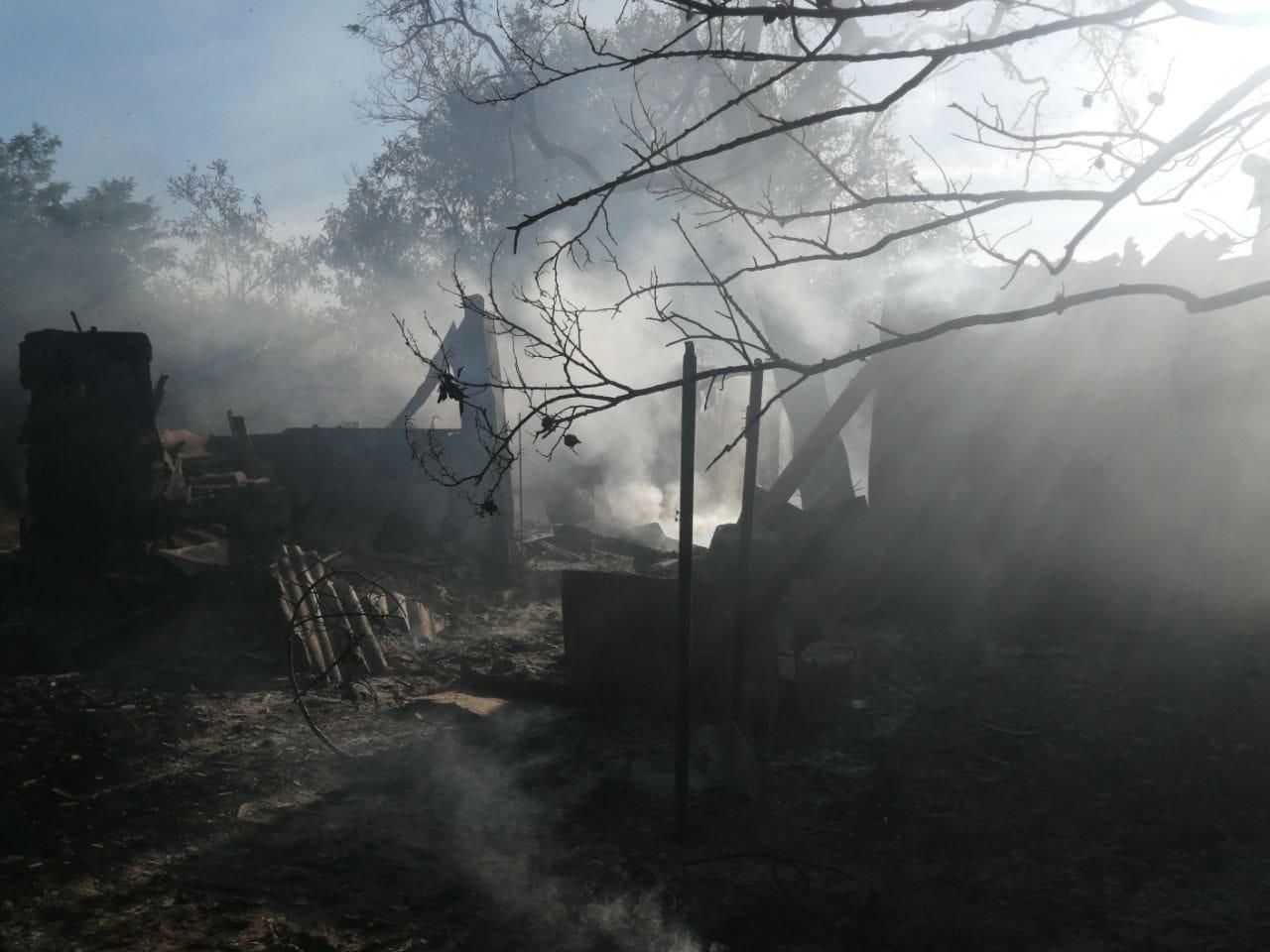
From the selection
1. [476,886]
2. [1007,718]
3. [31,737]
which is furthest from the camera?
[1007,718]

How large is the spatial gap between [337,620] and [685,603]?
5.09 metres

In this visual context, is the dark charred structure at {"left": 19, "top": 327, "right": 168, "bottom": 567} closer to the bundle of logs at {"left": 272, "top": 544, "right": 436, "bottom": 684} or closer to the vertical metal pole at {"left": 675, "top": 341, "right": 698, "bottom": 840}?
the bundle of logs at {"left": 272, "top": 544, "right": 436, "bottom": 684}

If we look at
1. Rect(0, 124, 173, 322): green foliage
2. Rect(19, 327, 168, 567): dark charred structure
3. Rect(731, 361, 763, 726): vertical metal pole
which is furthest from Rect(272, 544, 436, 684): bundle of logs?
Rect(0, 124, 173, 322): green foliage

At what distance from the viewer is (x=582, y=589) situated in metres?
7.74

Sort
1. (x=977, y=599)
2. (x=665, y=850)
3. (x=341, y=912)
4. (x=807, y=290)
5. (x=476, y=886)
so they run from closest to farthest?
(x=341, y=912)
(x=476, y=886)
(x=665, y=850)
(x=977, y=599)
(x=807, y=290)

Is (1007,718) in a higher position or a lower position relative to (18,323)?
lower

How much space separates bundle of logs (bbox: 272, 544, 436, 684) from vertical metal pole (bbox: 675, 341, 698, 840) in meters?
3.55

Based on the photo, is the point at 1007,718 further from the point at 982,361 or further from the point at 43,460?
the point at 43,460

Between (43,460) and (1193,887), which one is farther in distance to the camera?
(43,460)

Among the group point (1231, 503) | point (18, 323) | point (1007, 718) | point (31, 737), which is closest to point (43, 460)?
point (31, 737)

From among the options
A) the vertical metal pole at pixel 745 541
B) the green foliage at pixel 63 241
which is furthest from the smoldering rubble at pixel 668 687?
the green foliage at pixel 63 241

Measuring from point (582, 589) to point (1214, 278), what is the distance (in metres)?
7.97

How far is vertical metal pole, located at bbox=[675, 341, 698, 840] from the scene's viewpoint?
478cm

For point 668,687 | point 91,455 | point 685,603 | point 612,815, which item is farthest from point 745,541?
point 91,455
